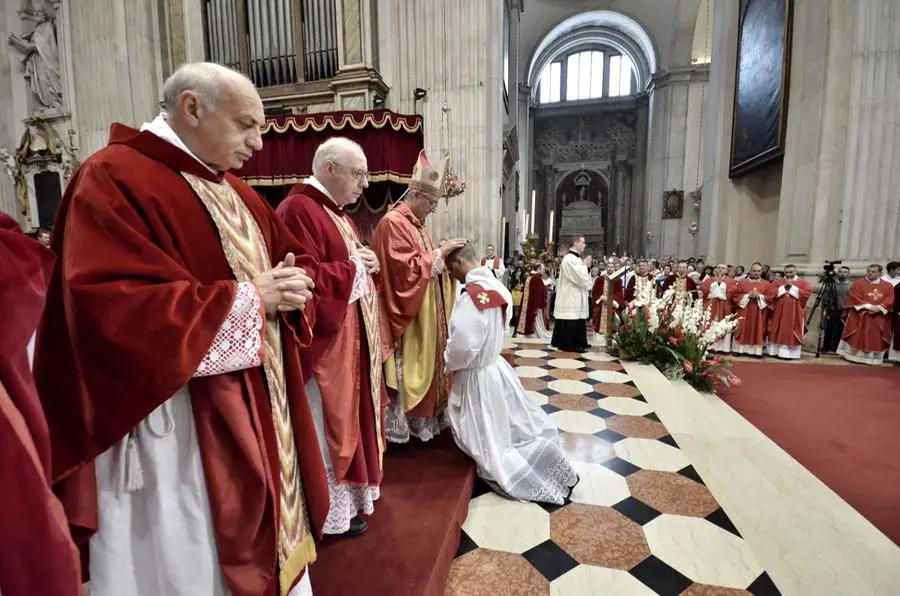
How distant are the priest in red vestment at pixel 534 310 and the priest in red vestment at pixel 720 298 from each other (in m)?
2.70

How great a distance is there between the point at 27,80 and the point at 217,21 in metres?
4.41

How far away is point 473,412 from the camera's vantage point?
2.43 meters

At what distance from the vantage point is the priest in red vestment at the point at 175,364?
0.88 m

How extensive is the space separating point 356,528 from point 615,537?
1.33m

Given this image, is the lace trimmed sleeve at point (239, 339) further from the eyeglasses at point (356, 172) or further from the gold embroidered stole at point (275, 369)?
the eyeglasses at point (356, 172)

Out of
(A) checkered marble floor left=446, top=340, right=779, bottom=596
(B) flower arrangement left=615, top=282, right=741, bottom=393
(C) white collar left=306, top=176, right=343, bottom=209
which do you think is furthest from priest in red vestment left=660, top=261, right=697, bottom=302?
(C) white collar left=306, top=176, right=343, bottom=209

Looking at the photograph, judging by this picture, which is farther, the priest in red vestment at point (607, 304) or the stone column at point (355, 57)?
the priest in red vestment at point (607, 304)

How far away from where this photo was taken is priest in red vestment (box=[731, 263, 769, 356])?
6.54 metres

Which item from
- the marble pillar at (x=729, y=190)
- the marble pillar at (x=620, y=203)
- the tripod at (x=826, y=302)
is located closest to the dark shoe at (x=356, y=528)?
the tripod at (x=826, y=302)

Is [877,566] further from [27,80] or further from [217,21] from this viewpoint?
[27,80]

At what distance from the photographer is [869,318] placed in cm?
590

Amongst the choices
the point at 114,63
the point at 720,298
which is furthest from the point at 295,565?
the point at 114,63

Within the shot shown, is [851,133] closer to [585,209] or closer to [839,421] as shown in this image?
[839,421]

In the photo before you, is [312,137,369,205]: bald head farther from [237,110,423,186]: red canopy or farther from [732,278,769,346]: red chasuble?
[732,278,769,346]: red chasuble
